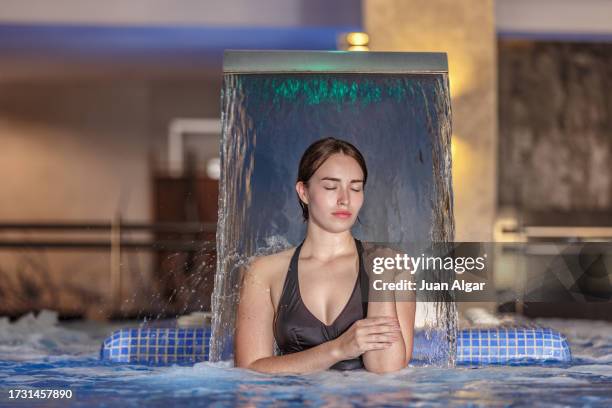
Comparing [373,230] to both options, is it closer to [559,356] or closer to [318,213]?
[318,213]

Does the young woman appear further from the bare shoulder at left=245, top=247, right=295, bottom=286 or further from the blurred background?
the blurred background

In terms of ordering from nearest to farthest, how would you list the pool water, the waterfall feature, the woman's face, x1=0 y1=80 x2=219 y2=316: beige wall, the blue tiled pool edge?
1. the pool water
2. the woman's face
3. the waterfall feature
4. the blue tiled pool edge
5. x1=0 y1=80 x2=219 y2=316: beige wall

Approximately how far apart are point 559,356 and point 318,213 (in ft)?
4.77

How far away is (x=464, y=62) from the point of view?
20.0 feet

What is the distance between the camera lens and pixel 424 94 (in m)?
3.37

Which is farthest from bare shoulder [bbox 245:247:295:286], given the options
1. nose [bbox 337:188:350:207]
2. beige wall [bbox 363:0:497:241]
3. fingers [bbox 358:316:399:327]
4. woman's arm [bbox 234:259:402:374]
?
beige wall [bbox 363:0:497:241]

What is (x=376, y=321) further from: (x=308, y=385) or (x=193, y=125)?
(x=193, y=125)

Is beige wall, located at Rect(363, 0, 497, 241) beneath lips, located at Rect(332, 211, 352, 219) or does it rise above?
above

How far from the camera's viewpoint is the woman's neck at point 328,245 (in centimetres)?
306

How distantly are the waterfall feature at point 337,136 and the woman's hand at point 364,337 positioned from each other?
564 mm

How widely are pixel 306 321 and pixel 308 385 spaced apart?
231 millimetres

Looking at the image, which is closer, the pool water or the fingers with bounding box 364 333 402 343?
the pool water

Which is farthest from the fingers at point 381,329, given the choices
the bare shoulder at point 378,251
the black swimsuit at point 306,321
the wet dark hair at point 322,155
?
the wet dark hair at point 322,155

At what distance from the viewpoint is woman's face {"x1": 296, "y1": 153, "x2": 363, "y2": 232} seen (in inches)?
117
